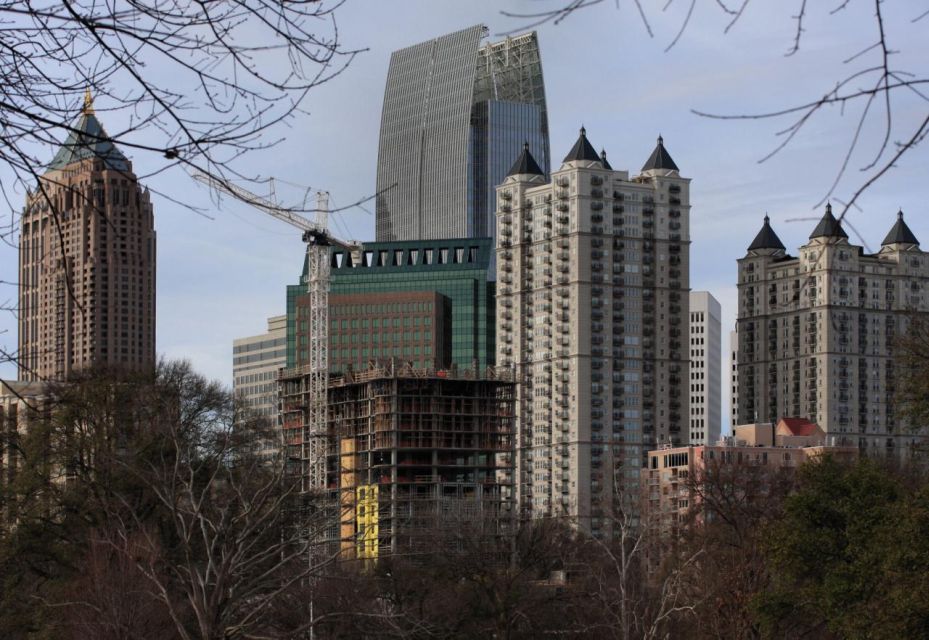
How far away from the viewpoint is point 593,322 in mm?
180625

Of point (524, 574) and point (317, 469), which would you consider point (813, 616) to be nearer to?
point (524, 574)

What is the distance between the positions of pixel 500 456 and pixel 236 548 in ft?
382

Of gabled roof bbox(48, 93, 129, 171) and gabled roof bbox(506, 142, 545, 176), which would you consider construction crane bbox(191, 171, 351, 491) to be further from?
gabled roof bbox(48, 93, 129, 171)

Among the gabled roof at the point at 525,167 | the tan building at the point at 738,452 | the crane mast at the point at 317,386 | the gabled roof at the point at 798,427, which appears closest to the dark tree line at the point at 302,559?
the crane mast at the point at 317,386

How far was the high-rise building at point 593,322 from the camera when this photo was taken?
178000 mm

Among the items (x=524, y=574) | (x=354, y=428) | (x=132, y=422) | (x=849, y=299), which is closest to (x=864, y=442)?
(x=849, y=299)

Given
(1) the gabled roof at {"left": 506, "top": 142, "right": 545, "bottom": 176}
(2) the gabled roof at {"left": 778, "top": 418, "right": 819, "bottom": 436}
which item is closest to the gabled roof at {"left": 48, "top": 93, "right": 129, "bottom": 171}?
(2) the gabled roof at {"left": 778, "top": 418, "right": 819, "bottom": 436}

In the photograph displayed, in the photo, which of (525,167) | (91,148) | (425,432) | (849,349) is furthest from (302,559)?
(525,167)

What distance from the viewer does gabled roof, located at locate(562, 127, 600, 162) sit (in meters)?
188

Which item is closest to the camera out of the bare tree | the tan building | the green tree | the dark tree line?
the dark tree line

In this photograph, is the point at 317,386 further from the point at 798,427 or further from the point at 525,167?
the point at 525,167

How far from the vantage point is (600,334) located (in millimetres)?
180250

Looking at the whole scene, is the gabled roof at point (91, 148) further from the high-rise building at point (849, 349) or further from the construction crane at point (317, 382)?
the high-rise building at point (849, 349)

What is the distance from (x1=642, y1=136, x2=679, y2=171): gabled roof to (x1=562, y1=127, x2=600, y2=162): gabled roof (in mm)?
6089
